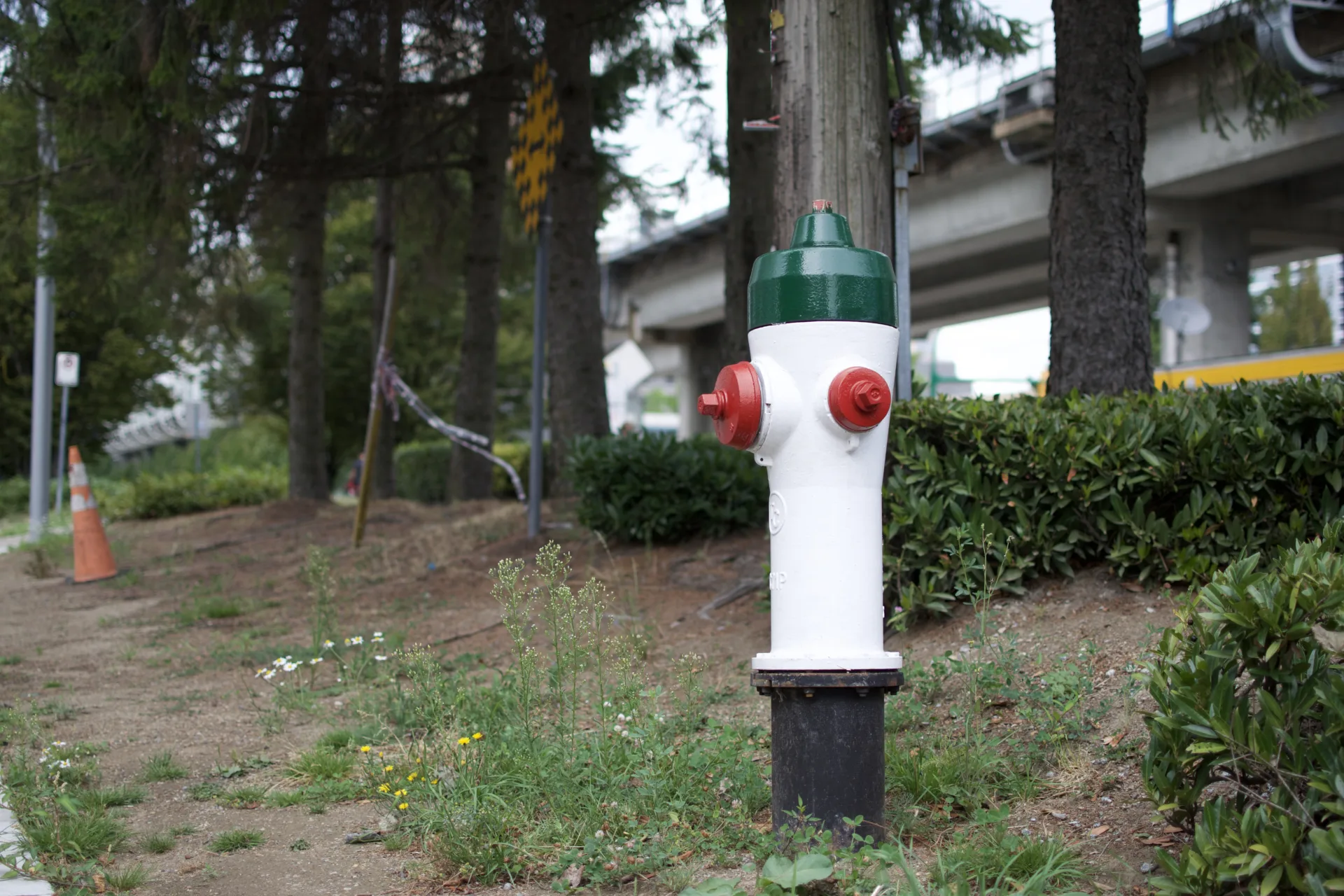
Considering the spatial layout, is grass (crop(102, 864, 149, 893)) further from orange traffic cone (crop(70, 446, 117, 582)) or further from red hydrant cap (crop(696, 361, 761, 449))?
orange traffic cone (crop(70, 446, 117, 582))

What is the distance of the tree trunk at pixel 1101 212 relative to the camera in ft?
20.9

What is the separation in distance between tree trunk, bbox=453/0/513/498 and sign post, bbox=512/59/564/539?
395cm

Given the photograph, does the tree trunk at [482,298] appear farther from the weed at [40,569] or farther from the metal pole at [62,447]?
the metal pole at [62,447]

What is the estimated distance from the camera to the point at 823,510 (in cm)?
321

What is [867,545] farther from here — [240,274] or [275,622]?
[240,274]

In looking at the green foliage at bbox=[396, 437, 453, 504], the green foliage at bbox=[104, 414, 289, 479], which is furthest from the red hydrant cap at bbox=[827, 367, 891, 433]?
the green foliage at bbox=[104, 414, 289, 479]

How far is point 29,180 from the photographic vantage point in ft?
39.8

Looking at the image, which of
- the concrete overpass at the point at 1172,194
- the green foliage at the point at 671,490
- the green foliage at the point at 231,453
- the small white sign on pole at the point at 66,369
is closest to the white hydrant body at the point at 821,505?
the green foliage at the point at 671,490

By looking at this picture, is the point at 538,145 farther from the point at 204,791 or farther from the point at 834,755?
the point at 834,755

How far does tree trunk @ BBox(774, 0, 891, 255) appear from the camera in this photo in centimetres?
507

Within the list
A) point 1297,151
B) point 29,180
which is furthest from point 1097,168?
point 1297,151

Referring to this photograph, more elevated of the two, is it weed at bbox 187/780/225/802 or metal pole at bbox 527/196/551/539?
metal pole at bbox 527/196/551/539

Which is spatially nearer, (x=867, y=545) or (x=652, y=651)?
(x=867, y=545)

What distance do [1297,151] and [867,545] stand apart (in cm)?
1813
